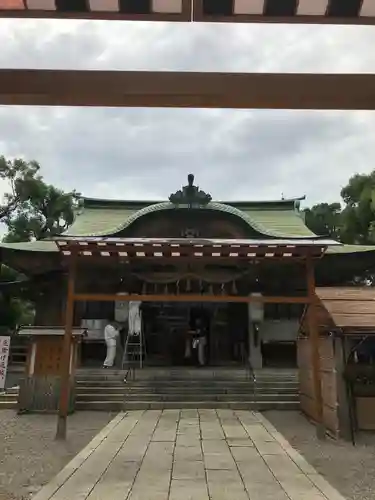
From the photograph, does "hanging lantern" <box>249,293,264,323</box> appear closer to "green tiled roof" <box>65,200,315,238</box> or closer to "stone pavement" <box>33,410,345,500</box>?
"green tiled roof" <box>65,200,315,238</box>

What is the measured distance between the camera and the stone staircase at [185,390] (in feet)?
34.9

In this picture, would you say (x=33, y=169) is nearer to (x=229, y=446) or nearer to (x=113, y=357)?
(x=113, y=357)

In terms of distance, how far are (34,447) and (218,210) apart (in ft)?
33.2

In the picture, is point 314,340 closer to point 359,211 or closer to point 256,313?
point 256,313

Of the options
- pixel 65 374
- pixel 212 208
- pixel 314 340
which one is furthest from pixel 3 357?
pixel 314 340

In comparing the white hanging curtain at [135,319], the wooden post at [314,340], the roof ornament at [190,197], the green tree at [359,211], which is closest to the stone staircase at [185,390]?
the white hanging curtain at [135,319]

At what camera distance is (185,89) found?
3301mm

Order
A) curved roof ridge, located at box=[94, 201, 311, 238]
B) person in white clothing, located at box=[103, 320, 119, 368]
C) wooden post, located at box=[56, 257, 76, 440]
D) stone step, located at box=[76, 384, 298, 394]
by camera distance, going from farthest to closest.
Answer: curved roof ridge, located at box=[94, 201, 311, 238] < person in white clothing, located at box=[103, 320, 119, 368] < stone step, located at box=[76, 384, 298, 394] < wooden post, located at box=[56, 257, 76, 440]

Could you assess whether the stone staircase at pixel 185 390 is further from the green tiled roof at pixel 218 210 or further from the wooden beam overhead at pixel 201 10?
the wooden beam overhead at pixel 201 10

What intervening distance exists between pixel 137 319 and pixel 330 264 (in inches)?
256

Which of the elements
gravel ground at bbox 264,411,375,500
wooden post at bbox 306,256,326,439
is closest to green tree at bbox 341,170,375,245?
wooden post at bbox 306,256,326,439

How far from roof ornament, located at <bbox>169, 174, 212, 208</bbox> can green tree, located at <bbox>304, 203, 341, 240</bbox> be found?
1820 centimetres

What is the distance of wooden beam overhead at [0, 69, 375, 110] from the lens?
329 cm

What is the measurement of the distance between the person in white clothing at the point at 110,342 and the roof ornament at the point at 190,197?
4.70 metres
